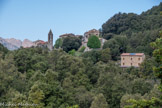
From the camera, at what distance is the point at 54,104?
19.2 metres

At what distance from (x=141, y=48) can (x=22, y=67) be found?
21.8 meters

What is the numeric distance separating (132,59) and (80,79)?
43.8 ft

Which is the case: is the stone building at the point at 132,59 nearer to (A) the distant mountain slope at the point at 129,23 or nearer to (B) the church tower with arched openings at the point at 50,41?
(A) the distant mountain slope at the point at 129,23

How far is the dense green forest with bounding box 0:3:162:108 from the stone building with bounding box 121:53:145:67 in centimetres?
222

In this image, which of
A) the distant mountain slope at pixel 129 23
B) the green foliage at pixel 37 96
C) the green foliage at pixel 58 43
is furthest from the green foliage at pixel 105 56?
the green foliage at pixel 37 96

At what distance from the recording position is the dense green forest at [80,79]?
1945 cm

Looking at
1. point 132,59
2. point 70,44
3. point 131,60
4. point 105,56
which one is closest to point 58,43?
point 70,44

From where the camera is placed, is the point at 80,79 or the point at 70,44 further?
the point at 70,44

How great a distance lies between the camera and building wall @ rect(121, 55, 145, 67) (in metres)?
38.2

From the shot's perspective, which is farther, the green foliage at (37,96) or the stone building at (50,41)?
the stone building at (50,41)

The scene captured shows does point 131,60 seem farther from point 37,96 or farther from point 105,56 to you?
point 37,96

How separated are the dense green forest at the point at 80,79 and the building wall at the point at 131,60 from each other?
2311 millimetres

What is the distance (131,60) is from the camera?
128 feet

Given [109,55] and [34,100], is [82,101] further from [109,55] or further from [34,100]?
[109,55]
